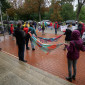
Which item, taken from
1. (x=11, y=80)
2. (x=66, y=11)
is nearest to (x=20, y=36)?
(x=11, y=80)

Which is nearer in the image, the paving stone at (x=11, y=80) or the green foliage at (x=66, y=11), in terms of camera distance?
the paving stone at (x=11, y=80)

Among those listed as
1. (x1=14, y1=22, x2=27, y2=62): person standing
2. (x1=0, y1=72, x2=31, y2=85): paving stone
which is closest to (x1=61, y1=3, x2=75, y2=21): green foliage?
(x1=14, y1=22, x2=27, y2=62): person standing

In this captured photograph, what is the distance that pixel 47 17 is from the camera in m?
42.3

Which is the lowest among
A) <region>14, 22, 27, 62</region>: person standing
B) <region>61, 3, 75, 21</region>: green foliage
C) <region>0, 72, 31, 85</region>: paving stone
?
<region>0, 72, 31, 85</region>: paving stone

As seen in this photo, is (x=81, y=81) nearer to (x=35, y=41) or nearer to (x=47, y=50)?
(x=47, y=50)

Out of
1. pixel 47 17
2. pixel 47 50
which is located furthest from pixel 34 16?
pixel 47 50

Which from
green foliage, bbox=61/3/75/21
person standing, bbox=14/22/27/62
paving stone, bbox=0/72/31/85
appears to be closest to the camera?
paving stone, bbox=0/72/31/85

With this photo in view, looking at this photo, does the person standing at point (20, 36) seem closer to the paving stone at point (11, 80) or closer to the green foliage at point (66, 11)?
the paving stone at point (11, 80)

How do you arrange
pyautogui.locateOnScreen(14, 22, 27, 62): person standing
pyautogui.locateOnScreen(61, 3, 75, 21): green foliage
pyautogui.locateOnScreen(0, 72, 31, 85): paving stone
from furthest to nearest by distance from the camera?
pyautogui.locateOnScreen(61, 3, 75, 21): green foliage, pyautogui.locateOnScreen(14, 22, 27, 62): person standing, pyautogui.locateOnScreen(0, 72, 31, 85): paving stone

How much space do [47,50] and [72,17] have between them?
35.1 m

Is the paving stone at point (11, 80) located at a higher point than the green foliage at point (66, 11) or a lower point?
lower

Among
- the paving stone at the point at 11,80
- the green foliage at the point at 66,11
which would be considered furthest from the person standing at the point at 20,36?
the green foliage at the point at 66,11

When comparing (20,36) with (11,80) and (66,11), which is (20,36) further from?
(66,11)

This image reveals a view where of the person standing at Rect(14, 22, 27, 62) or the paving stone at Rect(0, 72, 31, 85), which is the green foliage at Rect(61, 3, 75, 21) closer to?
the person standing at Rect(14, 22, 27, 62)
